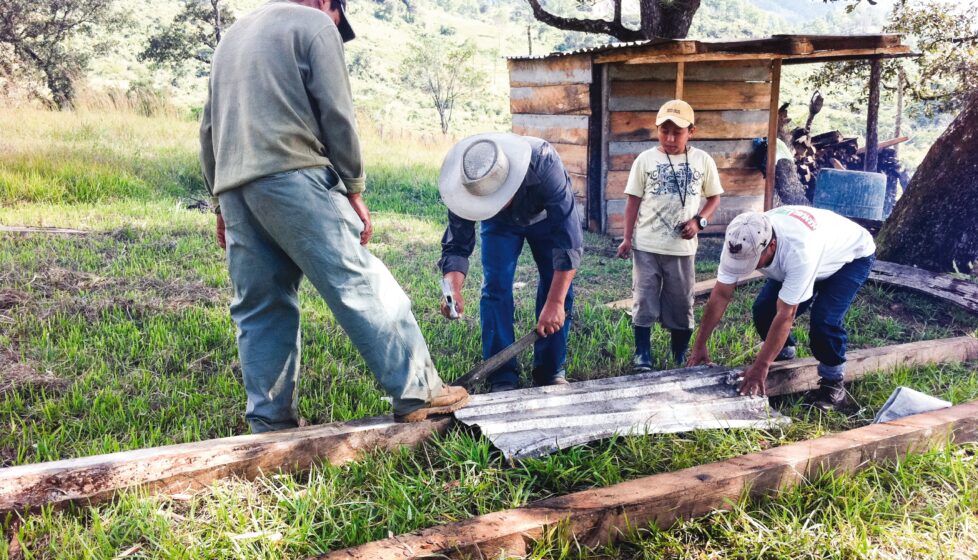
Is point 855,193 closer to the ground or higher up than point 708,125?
closer to the ground

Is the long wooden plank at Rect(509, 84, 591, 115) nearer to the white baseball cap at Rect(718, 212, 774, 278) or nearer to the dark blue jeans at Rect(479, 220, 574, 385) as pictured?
the dark blue jeans at Rect(479, 220, 574, 385)

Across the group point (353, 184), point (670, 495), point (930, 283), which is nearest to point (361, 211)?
point (353, 184)

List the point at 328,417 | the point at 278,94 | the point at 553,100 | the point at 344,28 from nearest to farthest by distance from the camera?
the point at 278,94 < the point at 344,28 < the point at 328,417 < the point at 553,100

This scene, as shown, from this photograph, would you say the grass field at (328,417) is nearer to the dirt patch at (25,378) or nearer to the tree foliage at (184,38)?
the dirt patch at (25,378)

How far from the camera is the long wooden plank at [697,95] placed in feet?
27.5

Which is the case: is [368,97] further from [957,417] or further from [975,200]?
[957,417]

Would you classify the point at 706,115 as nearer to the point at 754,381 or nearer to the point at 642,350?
the point at 642,350

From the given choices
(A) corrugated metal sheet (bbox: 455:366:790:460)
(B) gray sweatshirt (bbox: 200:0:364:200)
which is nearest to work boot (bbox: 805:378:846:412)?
(A) corrugated metal sheet (bbox: 455:366:790:460)

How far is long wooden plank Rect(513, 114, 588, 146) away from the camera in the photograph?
28.9ft

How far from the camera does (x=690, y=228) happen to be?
14.0 ft

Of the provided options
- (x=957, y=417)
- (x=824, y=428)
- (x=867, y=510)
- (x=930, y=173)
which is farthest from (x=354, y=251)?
(x=930, y=173)

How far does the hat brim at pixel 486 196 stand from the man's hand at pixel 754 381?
1.50 m

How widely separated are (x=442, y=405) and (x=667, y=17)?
8.24 m

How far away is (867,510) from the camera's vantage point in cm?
268
